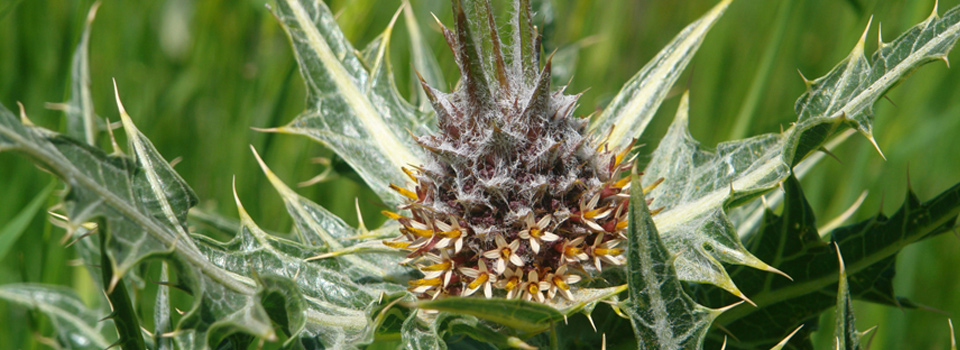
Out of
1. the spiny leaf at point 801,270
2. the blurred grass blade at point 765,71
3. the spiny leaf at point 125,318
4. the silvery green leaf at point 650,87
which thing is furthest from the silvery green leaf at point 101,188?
the blurred grass blade at point 765,71

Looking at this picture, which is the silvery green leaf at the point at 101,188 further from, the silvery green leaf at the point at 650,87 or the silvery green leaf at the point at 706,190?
the silvery green leaf at the point at 650,87

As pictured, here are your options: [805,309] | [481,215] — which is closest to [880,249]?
[805,309]

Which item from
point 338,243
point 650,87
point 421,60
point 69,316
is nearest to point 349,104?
point 338,243

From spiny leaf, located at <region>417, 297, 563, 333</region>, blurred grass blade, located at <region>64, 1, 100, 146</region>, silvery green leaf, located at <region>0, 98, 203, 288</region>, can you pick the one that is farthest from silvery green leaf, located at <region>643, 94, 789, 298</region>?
blurred grass blade, located at <region>64, 1, 100, 146</region>

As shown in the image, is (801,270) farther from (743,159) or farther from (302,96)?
(302,96)

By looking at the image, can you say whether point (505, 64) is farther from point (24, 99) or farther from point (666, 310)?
point (24, 99)

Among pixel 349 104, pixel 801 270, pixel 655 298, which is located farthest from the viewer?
pixel 349 104

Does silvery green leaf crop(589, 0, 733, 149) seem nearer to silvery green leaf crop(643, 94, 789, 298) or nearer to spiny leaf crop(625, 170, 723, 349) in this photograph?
silvery green leaf crop(643, 94, 789, 298)
